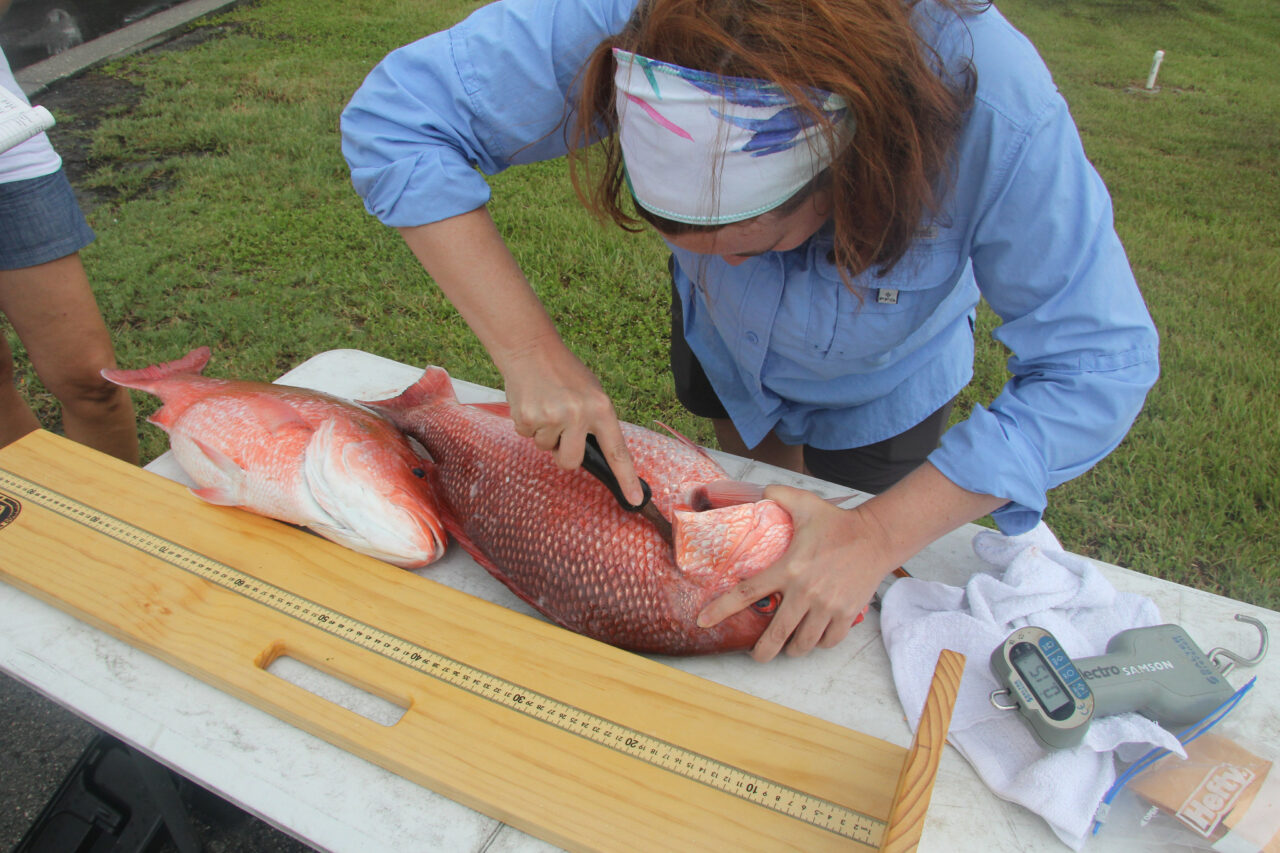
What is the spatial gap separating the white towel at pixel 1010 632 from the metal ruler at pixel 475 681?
28cm

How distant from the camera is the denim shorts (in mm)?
2191

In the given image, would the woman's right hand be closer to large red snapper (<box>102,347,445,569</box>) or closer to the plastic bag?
large red snapper (<box>102,347,445,569</box>)

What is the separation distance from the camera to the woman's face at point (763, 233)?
1.16 metres

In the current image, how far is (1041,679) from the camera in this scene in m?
1.28

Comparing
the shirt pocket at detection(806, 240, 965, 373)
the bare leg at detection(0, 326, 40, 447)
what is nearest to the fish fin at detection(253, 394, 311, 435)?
the shirt pocket at detection(806, 240, 965, 373)

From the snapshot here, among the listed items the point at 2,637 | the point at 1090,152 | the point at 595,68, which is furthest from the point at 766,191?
the point at 1090,152

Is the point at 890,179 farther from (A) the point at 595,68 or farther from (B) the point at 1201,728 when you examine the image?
(B) the point at 1201,728

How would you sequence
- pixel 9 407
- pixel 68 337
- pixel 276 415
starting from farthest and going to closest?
pixel 9 407
pixel 68 337
pixel 276 415

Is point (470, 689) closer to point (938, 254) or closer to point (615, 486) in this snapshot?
point (615, 486)

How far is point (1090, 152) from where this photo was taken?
614cm

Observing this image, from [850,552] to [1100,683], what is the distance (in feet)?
1.48

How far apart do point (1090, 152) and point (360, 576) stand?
665 centimetres

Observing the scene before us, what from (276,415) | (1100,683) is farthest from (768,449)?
(276,415)

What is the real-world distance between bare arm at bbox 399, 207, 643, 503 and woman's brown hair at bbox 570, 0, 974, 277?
1.24 ft
